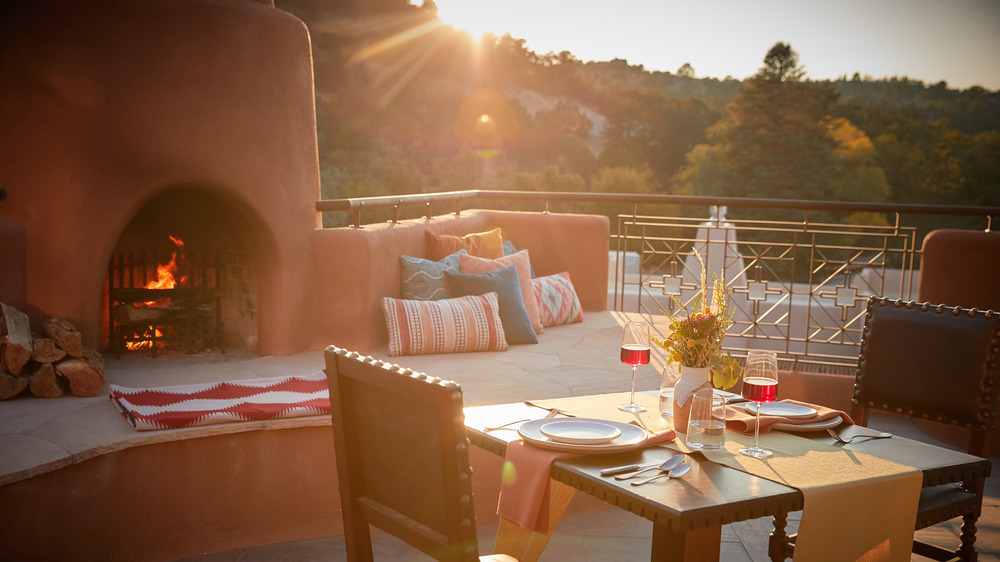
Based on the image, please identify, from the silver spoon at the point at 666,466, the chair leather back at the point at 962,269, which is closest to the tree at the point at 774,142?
the chair leather back at the point at 962,269

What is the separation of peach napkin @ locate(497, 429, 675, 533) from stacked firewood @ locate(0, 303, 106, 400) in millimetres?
2276

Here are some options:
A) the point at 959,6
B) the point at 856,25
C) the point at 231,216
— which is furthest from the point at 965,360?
the point at 959,6

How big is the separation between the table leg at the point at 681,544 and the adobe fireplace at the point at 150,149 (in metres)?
2.84

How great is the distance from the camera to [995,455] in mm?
4539

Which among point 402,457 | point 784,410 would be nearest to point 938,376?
point 784,410

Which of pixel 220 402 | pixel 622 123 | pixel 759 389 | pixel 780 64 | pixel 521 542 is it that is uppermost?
pixel 780 64

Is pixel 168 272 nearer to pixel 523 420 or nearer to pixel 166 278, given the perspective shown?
pixel 166 278

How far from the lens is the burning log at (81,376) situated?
3.39m

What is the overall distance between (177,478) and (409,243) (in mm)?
2108

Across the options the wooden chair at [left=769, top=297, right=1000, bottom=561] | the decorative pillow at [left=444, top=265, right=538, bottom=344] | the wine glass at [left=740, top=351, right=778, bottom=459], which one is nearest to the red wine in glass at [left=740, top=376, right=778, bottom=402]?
the wine glass at [left=740, top=351, right=778, bottom=459]

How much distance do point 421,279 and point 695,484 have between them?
117 inches

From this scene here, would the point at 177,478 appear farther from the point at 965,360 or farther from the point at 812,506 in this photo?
the point at 965,360

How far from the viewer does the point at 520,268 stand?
4902 mm

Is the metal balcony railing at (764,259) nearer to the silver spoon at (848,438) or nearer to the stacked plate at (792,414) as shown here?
the stacked plate at (792,414)
